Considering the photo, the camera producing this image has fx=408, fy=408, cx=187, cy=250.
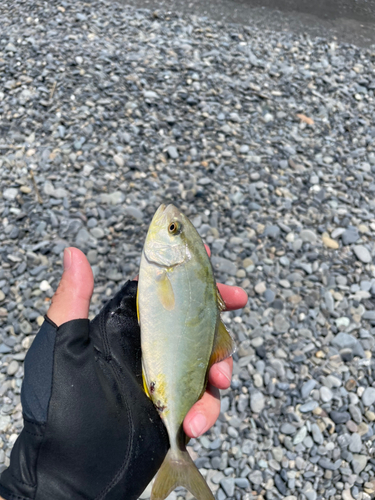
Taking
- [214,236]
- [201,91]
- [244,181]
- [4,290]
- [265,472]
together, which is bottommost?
[265,472]

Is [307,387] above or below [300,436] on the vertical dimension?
above

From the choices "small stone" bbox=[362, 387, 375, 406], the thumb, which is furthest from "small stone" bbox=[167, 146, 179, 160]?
"small stone" bbox=[362, 387, 375, 406]

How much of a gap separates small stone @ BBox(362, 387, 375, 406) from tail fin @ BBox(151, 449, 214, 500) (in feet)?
7.23

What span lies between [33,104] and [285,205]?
143 inches

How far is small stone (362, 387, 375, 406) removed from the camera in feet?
12.6

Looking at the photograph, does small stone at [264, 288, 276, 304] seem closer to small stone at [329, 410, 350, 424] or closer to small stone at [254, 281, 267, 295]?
small stone at [254, 281, 267, 295]

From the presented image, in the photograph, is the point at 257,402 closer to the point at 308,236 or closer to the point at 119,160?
the point at 308,236

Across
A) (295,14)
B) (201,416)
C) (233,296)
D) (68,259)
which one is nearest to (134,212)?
(233,296)

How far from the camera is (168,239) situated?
2.41m

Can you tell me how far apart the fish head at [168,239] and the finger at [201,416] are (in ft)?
2.80

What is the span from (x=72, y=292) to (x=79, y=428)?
0.78 m

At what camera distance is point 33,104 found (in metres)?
5.55

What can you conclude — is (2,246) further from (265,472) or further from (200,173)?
(265,472)

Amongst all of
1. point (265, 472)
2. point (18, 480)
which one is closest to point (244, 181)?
point (265, 472)
